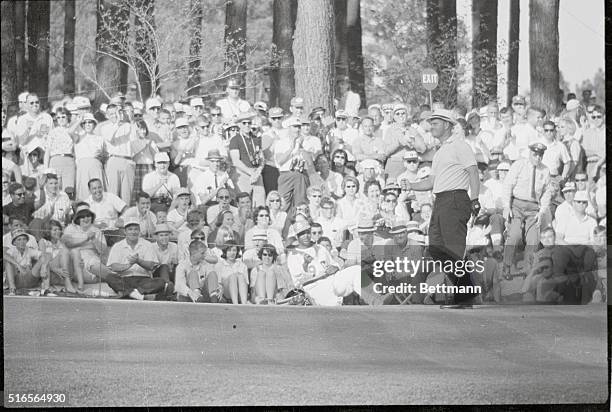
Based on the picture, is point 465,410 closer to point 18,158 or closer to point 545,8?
point 545,8

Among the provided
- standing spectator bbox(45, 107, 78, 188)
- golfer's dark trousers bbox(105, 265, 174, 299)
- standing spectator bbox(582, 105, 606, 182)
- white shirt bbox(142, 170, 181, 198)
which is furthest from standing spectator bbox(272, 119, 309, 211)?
standing spectator bbox(582, 105, 606, 182)

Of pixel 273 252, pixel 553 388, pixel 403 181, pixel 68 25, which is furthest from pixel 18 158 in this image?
pixel 553 388

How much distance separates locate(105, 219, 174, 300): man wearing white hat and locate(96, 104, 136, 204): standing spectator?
24cm

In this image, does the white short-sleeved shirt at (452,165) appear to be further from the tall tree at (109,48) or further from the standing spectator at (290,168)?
the tall tree at (109,48)

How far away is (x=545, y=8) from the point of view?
653 centimetres

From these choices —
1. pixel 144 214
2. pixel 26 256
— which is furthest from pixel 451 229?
pixel 26 256

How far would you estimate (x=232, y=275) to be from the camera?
6.36 m

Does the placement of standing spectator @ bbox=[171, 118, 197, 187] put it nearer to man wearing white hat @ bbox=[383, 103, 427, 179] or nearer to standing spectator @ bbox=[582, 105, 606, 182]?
man wearing white hat @ bbox=[383, 103, 427, 179]

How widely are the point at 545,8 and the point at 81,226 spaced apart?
11.3ft

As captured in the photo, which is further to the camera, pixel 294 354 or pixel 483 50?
pixel 483 50

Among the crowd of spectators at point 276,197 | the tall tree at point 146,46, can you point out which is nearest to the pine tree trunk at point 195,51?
the crowd of spectators at point 276,197

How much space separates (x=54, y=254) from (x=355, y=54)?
2389 mm

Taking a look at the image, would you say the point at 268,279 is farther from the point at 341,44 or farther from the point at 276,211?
the point at 341,44

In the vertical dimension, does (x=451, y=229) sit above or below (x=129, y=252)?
above
